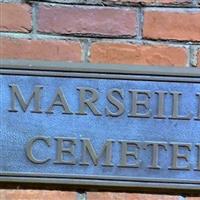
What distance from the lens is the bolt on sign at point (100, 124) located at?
1391 millimetres

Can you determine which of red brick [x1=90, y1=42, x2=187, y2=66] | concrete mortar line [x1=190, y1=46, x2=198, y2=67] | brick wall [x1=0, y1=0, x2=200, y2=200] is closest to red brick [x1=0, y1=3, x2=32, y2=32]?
brick wall [x1=0, y1=0, x2=200, y2=200]

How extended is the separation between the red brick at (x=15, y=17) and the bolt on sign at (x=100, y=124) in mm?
97

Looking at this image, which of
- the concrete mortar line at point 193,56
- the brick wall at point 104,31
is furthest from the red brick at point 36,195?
the concrete mortar line at point 193,56

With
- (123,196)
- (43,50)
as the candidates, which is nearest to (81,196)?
(123,196)

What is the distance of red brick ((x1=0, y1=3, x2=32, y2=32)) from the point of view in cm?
140

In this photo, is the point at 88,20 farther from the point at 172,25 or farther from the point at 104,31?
the point at 172,25

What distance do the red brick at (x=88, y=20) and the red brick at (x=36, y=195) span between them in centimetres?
45

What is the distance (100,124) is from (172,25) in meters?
0.34

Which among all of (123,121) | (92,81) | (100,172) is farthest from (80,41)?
(100,172)

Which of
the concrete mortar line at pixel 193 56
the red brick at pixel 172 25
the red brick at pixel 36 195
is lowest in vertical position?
the red brick at pixel 36 195

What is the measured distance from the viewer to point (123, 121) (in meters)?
1.40

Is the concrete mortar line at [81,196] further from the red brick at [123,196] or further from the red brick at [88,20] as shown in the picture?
the red brick at [88,20]

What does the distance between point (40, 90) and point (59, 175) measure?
24 cm

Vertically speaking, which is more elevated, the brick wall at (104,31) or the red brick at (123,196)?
the brick wall at (104,31)
